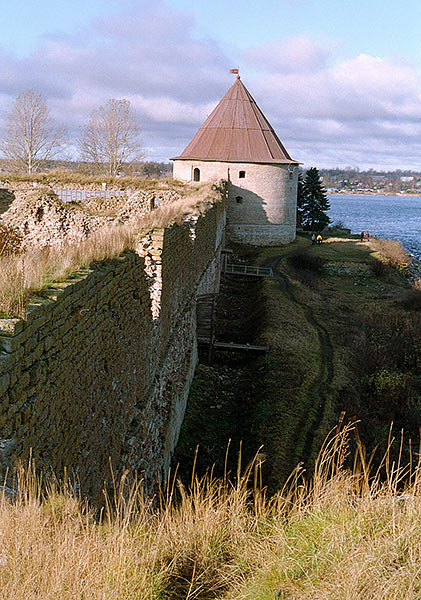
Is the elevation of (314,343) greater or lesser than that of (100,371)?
lesser

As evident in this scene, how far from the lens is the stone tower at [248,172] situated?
33469mm

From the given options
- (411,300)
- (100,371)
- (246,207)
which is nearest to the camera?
(100,371)

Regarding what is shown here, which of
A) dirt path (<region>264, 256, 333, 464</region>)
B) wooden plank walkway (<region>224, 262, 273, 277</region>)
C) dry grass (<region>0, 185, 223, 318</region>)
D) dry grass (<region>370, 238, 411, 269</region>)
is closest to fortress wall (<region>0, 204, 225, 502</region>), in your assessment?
dry grass (<region>0, 185, 223, 318</region>)

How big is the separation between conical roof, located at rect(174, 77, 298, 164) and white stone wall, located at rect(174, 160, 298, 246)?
531mm

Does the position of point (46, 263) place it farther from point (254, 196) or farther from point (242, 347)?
point (254, 196)

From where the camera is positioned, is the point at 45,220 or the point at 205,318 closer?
the point at 45,220

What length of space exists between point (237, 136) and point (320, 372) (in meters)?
23.8

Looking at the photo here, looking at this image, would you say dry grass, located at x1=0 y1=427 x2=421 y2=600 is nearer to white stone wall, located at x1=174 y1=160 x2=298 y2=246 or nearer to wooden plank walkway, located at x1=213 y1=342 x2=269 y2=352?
wooden plank walkway, located at x1=213 y1=342 x2=269 y2=352

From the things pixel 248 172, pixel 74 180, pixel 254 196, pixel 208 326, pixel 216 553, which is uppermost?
pixel 248 172

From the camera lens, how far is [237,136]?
34500 millimetres

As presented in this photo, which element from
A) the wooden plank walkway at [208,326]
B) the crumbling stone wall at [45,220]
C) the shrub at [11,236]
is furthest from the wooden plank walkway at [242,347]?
the shrub at [11,236]

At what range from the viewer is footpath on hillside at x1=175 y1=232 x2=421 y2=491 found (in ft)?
36.1

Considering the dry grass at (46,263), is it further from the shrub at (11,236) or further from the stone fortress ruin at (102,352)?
the shrub at (11,236)

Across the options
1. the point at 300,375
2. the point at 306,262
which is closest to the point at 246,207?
the point at 306,262
